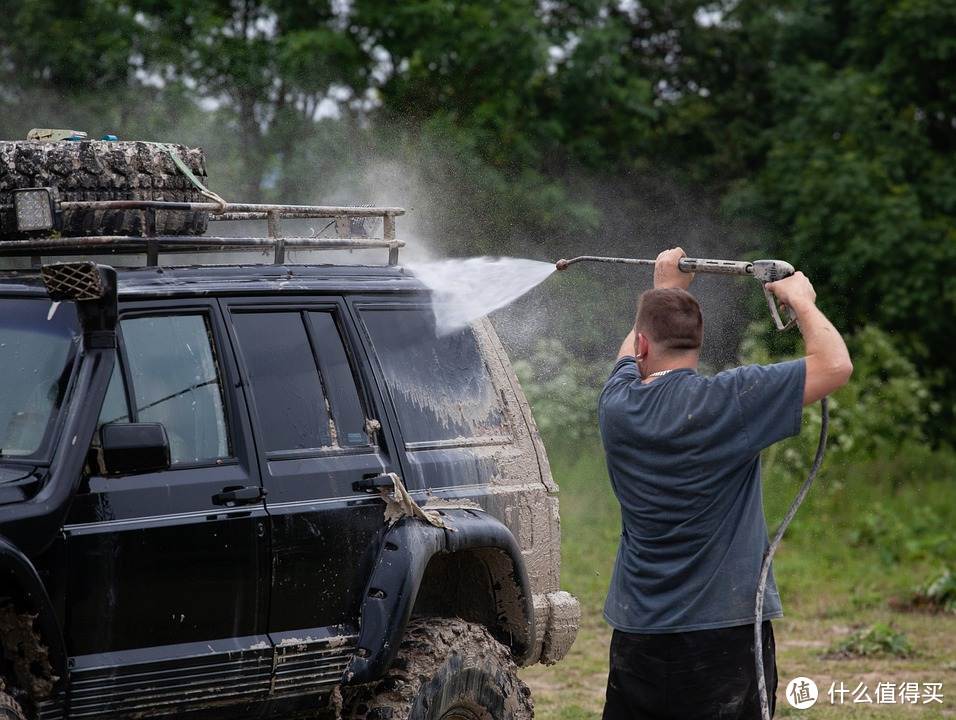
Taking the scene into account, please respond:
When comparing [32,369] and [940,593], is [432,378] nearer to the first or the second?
[32,369]

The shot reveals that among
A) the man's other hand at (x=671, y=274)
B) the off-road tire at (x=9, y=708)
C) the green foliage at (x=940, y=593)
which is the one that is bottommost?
the green foliage at (x=940, y=593)

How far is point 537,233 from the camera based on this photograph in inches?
726

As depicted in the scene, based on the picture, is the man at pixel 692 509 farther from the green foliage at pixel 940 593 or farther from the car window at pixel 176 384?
the green foliage at pixel 940 593

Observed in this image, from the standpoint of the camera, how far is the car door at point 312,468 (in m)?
4.79

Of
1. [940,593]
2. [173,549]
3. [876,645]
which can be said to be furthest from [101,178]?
[940,593]

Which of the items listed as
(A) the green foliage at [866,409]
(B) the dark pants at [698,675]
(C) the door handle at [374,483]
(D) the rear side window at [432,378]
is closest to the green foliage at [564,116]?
(A) the green foliage at [866,409]

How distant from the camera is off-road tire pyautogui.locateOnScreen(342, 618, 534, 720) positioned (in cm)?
507

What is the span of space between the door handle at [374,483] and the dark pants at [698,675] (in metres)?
1.20

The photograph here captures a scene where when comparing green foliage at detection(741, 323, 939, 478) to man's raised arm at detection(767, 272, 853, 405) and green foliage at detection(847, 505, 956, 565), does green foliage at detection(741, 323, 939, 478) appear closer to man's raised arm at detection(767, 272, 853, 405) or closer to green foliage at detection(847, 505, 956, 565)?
green foliage at detection(847, 505, 956, 565)

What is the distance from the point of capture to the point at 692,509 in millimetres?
4266

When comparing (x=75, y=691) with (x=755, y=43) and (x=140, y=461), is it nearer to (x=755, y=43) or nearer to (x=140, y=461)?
(x=140, y=461)

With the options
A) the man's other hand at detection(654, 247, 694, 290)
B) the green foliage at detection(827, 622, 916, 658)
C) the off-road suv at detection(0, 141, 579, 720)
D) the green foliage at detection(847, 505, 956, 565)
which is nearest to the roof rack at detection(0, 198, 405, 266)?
the off-road suv at detection(0, 141, 579, 720)

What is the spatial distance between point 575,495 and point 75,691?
10174 mm

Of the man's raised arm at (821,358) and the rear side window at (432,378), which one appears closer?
the man's raised arm at (821,358)
